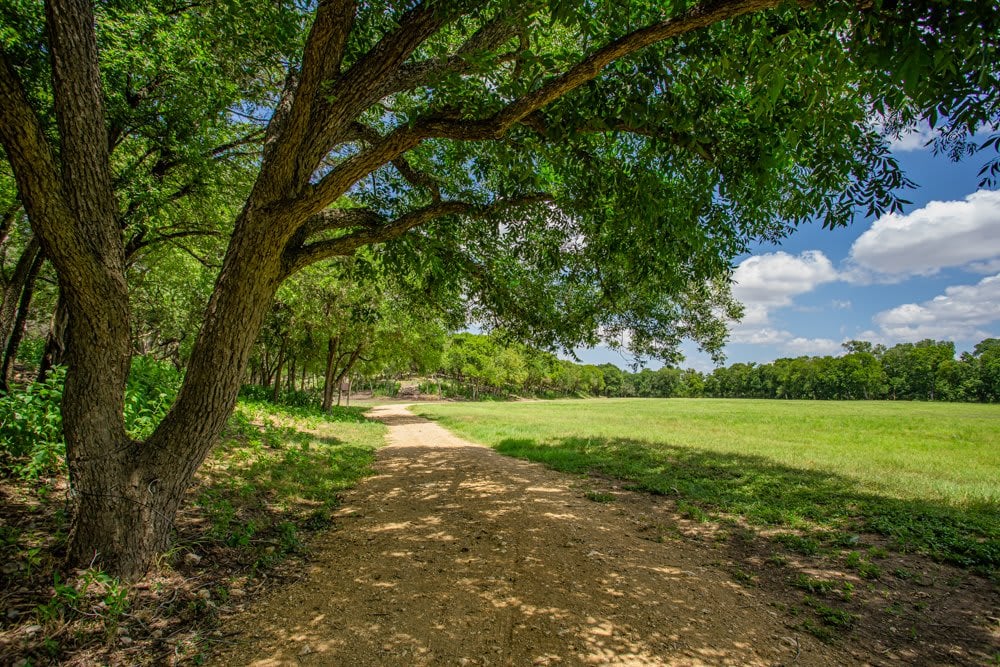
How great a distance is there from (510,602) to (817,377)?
115 meters

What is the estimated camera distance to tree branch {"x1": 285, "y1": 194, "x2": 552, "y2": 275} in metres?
4.73

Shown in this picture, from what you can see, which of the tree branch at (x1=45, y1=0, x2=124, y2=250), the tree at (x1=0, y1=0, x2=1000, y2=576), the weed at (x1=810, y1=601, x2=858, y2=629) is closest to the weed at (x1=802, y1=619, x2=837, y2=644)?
the weed at (x1=810, y1=601, x2=858, y2=629)

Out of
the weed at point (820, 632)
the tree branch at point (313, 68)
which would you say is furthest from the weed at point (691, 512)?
the tree branch at point (313, 68)

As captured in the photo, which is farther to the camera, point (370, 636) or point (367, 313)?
point (367, 313)

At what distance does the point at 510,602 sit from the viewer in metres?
4.06

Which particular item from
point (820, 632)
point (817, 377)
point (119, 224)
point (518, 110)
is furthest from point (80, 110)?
point (817, 377)

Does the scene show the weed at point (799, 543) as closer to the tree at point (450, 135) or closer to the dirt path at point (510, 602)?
the dirt path at point (510, 602)

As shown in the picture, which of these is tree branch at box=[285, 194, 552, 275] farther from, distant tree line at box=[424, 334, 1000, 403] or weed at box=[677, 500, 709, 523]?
distant tree line at box=[424, 334, 1000, 403]

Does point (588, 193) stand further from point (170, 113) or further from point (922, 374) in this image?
point (922, 374)

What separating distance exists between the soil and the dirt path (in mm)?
16

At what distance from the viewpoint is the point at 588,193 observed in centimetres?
546

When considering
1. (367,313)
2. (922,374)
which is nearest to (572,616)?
(367,313)

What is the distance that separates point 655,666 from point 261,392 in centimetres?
2441

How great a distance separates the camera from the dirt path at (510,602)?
335cm
